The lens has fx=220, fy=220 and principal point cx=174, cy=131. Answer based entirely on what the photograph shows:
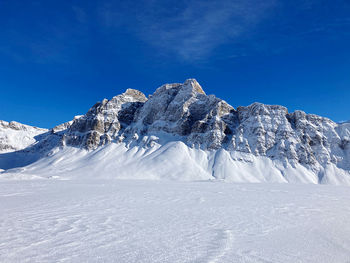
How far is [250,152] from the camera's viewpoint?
94.1 metres

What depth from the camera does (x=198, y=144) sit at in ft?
338

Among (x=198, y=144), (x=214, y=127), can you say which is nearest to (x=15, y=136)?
(x=198, y=144)

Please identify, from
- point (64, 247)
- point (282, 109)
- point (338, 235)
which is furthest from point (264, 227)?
point (282, 109)

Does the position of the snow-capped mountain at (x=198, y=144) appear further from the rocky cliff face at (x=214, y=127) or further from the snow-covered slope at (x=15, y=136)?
the snow-covered slope at (x=15, y=136)

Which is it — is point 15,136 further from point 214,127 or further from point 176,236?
point 176,236

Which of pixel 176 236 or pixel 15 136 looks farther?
pixel 15 136

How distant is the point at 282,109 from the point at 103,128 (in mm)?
97106

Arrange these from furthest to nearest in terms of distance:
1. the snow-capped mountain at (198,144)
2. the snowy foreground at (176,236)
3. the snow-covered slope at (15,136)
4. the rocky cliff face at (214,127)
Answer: the snow-covered slope at (15,136) < the rocky cliff face at (214,127) < the snow-capped mountain at (198,144) < the snowy foreground at (176,236)

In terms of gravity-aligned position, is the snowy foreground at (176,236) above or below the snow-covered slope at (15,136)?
below

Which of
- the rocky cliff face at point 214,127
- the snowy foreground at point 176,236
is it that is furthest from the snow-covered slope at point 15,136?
the snowy foreground at point 176,236

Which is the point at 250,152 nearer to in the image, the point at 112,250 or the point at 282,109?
the point at 282,109

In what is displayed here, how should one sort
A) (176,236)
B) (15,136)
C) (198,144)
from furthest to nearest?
(15,136) → (198,144) → (176,236)

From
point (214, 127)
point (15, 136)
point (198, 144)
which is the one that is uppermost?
point (214, 127)

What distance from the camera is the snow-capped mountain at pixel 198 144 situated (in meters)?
85.2
